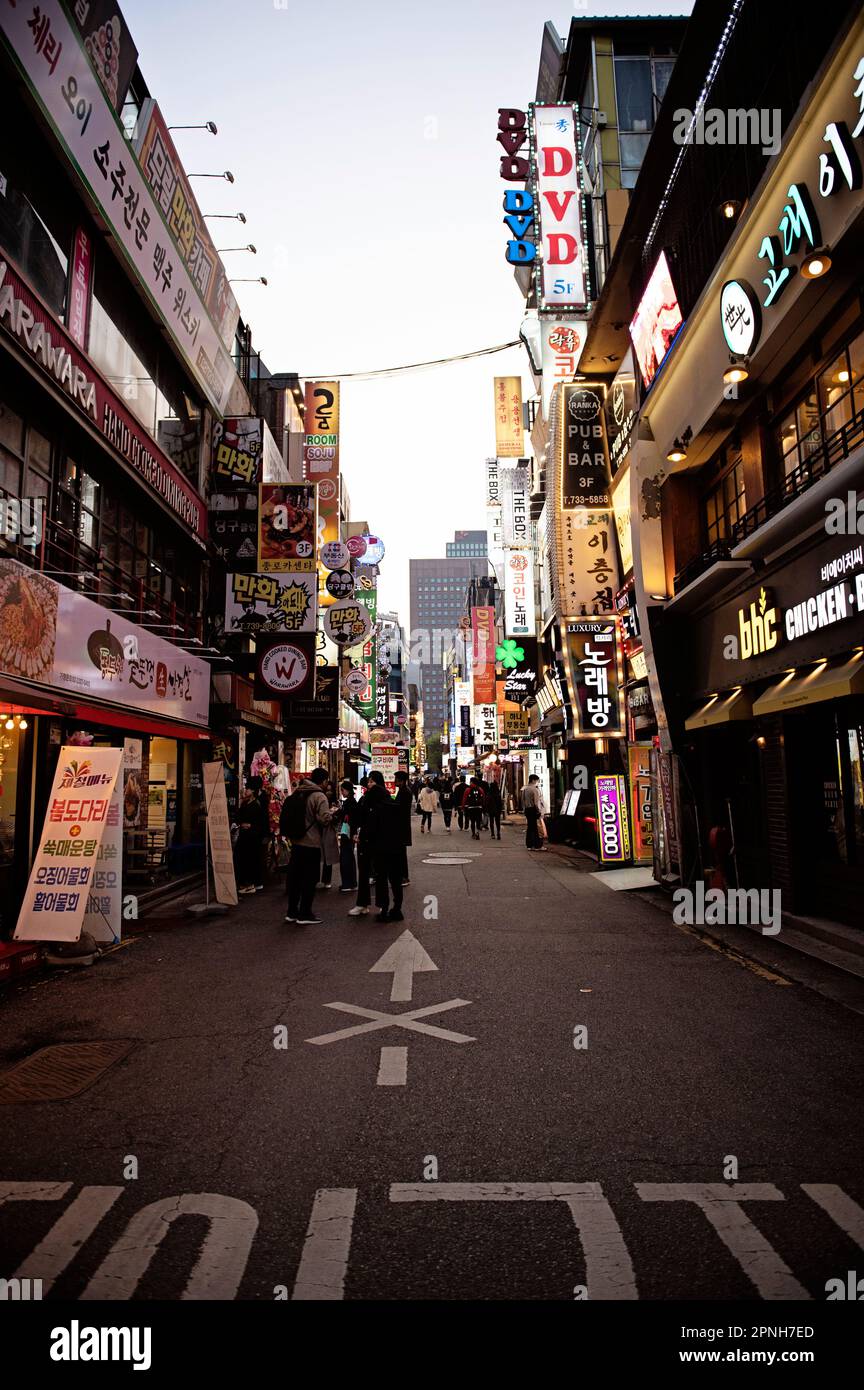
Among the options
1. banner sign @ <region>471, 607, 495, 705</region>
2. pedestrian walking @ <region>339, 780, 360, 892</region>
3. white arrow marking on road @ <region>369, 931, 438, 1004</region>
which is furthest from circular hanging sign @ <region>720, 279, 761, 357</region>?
banner sign @ <region>471, 607, 495, 705</region>

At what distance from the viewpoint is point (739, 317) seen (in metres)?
11.2

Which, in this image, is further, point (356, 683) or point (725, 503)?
point (356, 683)

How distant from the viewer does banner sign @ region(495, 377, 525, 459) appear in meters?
49.0

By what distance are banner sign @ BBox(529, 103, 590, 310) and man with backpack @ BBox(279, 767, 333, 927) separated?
16.4 meters

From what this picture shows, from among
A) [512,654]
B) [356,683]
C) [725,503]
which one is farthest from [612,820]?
[356,683]

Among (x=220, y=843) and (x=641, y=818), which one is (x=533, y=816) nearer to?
(x=641, y=818)

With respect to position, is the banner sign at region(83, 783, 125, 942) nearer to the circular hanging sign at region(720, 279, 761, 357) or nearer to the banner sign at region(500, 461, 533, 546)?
the circular hanging sign at region(720, 279, 761, 357)

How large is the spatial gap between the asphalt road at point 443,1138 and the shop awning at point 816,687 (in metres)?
3.11

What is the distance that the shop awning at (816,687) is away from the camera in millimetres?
8359

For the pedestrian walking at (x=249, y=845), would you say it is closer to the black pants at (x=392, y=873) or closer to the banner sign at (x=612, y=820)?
the black pants at (x=392, y=873)

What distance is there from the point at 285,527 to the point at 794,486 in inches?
582

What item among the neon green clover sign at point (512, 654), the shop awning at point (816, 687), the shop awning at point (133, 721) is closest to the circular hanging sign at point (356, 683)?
the neon green clover sign at point (512, 654)

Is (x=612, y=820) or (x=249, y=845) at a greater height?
(x=612, y=820)

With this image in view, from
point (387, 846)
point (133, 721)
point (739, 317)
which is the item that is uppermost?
point (739, 317)
